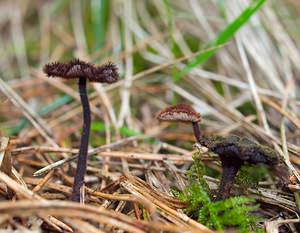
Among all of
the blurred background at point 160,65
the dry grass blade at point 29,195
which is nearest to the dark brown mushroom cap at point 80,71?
the dry grass blade at point 29,195

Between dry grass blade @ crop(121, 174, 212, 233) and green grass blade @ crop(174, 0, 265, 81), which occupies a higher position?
green grass blade @ crop(174, 0, 265, 81)

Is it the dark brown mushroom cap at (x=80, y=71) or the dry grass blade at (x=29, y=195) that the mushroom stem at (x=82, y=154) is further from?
the dry grass blade at (x=29, y=195)

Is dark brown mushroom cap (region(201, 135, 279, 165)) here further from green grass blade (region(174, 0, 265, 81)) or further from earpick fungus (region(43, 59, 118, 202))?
green grass blade (region(174, 0, 265, 81))

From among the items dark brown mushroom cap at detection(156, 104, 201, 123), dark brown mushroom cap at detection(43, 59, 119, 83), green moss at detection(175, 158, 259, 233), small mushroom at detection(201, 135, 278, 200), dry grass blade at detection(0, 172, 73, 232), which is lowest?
dry grass blade at detection(0, 172, 73, 232)

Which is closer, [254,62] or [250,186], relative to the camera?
[250,186]

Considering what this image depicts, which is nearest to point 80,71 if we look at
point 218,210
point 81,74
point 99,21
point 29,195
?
point 81,74

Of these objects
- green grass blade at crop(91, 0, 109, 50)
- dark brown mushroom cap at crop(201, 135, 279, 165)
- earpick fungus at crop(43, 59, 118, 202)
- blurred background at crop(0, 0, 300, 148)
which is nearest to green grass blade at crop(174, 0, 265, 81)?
blurred background at crop(0, 0, 300, 148)

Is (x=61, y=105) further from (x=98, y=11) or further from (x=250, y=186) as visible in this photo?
(x=250, y=186)

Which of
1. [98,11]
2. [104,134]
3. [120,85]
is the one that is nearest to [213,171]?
[104,134]
